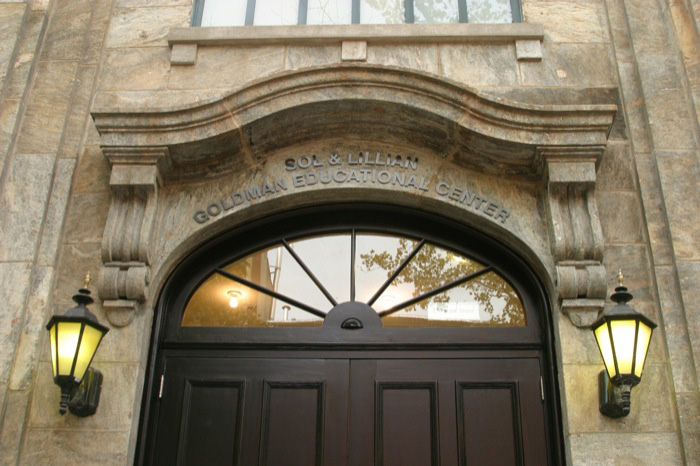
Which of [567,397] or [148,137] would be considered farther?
[148,137]

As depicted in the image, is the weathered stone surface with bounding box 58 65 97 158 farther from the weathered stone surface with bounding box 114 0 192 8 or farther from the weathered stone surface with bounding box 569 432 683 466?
the weathered stone surface with bounding box 569 432 683 466

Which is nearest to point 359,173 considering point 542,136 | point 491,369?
point 542,136

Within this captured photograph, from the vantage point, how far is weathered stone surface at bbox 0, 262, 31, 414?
6.00 meters

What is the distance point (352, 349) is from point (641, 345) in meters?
2.29

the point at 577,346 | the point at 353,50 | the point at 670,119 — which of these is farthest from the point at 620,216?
the point at 353,50

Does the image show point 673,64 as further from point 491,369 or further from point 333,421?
point 333,421

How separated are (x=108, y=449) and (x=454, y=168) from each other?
3.64 meters

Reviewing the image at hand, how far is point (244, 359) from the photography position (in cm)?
650

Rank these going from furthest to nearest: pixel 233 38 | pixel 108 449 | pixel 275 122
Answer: pixel 233 38 < pixel 275 122 < pixel 108 449

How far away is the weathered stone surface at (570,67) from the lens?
7.14 m

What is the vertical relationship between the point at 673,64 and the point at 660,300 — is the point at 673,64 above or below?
above

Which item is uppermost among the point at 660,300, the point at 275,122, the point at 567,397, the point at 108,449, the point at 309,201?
the point at 275,122

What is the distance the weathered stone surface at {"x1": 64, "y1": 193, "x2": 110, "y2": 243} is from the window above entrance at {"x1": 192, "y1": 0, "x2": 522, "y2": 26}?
224cm

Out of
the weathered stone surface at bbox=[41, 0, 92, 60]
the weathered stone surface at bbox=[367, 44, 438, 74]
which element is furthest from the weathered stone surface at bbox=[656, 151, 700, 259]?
the weathered stone surface at bbox=[41, 0, 92, 60]
